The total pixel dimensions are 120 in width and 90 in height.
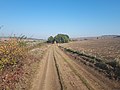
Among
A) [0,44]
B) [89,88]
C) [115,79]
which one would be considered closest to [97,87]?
[89,88]

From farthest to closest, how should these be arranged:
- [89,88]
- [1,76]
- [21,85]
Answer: [1,76] < [21,85] < [89,88]

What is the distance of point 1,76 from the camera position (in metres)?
13.8

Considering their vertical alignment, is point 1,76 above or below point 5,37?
below

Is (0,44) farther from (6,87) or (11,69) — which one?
(6,87)

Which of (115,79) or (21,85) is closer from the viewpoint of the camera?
(21,85)

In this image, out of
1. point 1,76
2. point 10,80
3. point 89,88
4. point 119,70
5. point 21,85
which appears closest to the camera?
point 89,88

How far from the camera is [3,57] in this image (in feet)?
47.3

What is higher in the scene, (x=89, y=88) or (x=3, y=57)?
(x=3, y=57)

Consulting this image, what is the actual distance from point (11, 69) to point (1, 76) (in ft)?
9.62

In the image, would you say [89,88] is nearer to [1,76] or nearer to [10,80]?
[10,80]

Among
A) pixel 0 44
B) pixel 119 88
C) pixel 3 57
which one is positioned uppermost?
pixel 0 44

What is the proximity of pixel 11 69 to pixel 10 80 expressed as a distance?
3.91 meters

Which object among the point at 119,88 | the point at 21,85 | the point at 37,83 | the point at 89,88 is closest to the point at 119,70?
the point at 119,88

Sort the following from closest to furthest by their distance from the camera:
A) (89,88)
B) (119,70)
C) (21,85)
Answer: (89,88)
(21,85)
(119,70)
